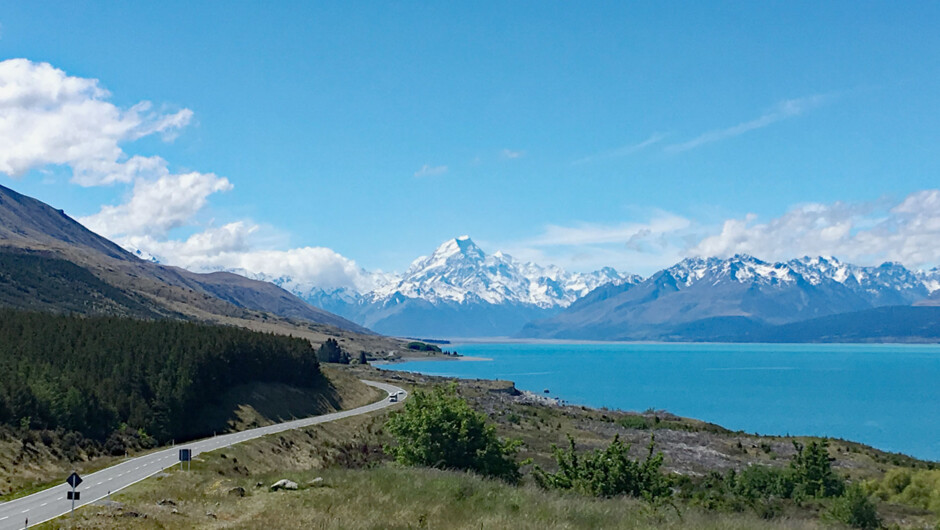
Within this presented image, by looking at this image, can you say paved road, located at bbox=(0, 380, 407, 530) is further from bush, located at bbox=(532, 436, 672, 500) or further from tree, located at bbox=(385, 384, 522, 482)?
bush, located at bbox=(532, 436, 672, 500)

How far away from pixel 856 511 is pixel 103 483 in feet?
118

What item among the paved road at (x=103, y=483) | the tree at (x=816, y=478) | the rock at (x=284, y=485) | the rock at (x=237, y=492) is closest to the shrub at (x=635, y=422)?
the paved road at (x=103, y=483)

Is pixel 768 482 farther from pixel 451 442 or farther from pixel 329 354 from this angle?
pixel 329 354

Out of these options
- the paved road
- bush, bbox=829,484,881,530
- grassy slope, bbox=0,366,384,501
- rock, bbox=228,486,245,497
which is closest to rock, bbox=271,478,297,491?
rock, bbox=228,486,245,497

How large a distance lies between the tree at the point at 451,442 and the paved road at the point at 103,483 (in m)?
13.7

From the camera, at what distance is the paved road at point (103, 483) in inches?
1099

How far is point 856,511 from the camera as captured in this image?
30.3m

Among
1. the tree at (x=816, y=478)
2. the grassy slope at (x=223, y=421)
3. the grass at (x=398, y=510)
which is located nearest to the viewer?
the grass at (x=398, y=510)

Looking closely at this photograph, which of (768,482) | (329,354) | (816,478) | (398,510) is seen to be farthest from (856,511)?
(329,354)

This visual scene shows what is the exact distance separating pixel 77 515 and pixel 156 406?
42.4 metres

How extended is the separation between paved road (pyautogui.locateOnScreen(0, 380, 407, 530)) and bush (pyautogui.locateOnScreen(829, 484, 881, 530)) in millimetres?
31059

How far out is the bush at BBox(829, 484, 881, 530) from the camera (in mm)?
29859

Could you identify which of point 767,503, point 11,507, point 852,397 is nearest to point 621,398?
point 852,397

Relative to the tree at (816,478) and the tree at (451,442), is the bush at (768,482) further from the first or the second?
the tree at (451,442)
